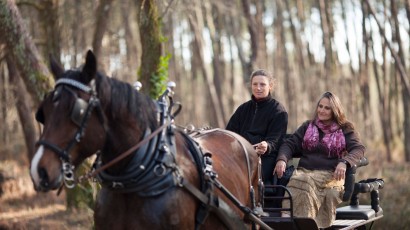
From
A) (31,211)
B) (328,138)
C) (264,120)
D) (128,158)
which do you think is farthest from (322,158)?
(31,211)

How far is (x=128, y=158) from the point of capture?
407cm

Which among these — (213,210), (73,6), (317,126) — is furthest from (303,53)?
(213,210)

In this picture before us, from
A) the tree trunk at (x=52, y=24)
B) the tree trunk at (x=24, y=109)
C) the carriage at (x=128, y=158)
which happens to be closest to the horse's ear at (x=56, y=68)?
the carriage at (x=128, y=158)

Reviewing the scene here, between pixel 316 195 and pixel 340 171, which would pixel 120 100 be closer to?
pixel 340 171

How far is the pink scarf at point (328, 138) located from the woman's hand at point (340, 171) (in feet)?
1.04

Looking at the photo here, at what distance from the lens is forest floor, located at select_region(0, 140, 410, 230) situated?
9109mm

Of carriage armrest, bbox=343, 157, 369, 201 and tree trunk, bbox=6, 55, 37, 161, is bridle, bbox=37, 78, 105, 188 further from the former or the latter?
tree trunk, bbox=6, 55, 37, 161

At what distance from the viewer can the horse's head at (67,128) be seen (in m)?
3.62

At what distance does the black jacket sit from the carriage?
4.25 ft

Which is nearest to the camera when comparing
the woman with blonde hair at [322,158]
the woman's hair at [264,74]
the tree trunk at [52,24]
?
the woman with blonde hair at [322,158]

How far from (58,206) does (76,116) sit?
955 cm

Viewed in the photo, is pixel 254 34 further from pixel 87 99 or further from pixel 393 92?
pixel 393 92

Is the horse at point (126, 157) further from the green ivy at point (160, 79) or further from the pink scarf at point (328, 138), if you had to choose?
the green ivy at point (160, 79)

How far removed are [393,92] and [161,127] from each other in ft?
80.0
